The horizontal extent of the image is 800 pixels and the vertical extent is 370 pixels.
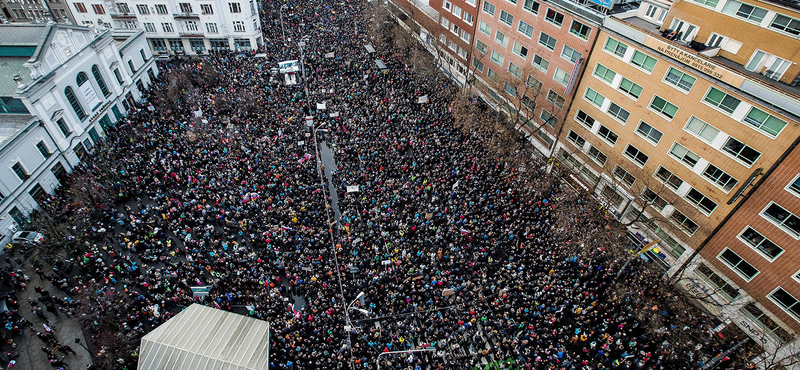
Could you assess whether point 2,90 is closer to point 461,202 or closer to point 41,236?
point 41,236

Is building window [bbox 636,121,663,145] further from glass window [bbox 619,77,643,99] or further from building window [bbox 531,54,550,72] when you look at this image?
building window [bbox 531,54,550,72]

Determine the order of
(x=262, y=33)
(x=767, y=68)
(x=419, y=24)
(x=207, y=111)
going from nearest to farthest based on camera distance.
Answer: (x=767, y=68) < (x=207, y=111) < (x=419, y=24) < (x=262, y=33)

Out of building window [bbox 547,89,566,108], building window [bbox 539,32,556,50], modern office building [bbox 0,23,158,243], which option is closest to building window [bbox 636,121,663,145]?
building window [bbox 547,89,566,108]

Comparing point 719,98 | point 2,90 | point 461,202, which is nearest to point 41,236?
point 2,90

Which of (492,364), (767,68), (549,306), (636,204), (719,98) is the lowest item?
(492,364)

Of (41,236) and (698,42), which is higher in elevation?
(698,42)

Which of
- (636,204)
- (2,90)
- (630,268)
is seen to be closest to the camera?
(630,268)

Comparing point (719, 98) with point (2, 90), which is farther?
point (2, 90)

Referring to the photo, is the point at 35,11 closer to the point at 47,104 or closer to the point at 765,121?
the point at 47,104
